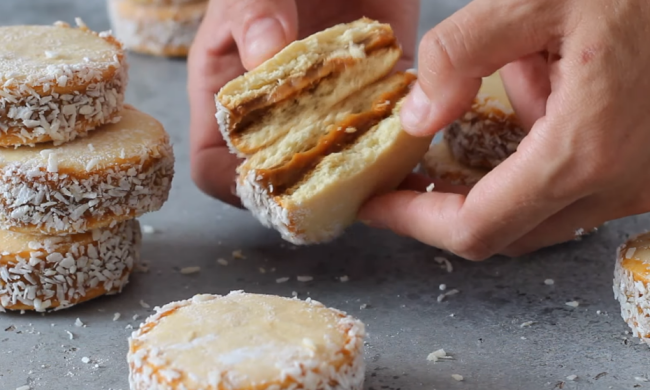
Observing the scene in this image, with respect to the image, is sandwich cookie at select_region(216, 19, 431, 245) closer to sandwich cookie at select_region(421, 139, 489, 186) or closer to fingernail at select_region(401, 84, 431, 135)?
fingernail at select_region(401, 84, 431, 135)

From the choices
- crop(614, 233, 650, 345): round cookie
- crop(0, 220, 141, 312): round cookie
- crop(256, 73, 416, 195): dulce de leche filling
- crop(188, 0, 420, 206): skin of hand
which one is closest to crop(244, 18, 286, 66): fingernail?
crop(188, 0, 420, 206): skin of hand

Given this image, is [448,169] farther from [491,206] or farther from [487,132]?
[491,206]

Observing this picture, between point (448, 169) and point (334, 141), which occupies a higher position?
point (334, 141)

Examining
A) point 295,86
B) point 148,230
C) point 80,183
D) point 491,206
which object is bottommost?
point 148,230

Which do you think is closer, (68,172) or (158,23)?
(68,172)

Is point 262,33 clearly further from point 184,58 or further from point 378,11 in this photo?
point 184,58

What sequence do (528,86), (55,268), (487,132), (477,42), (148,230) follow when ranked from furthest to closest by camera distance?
(148,230)
(487,132)
(528,86)
(55,268)
(477,42)

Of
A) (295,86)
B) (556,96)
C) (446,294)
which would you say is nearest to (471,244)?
(446,294)
